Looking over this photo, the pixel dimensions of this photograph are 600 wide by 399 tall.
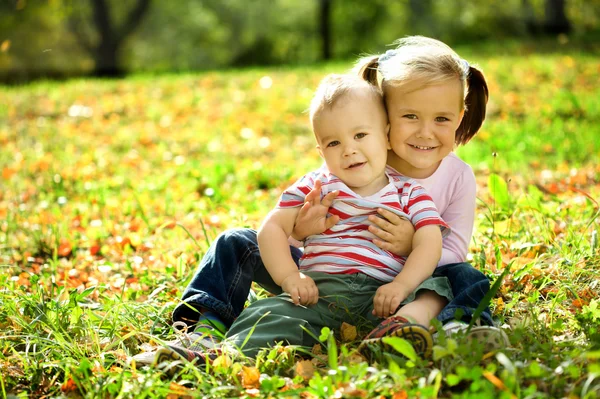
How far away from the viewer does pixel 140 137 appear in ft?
25.5

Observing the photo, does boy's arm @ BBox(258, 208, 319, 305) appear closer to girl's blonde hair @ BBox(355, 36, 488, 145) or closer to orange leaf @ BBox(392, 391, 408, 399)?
orange leaf @ BBox(392, 391, 408, 399)

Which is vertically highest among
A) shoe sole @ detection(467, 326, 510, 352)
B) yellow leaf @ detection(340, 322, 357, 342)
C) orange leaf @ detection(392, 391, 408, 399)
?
shoe sole @ detection(467, 326, 510, 352)

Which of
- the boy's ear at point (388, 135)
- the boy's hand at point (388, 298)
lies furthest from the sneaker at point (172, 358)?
the boy's ear at point (388, 135)

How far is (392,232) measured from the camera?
8.00 ft

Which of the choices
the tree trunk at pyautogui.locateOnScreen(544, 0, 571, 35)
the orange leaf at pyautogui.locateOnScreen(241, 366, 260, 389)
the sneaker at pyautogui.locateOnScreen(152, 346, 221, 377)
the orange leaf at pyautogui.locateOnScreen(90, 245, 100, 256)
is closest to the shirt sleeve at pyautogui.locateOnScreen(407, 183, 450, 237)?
the orange leaf at pyautogui.locateOnScreen(241, 366, 260, 389)

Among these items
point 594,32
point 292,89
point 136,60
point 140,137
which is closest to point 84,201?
point 140,137

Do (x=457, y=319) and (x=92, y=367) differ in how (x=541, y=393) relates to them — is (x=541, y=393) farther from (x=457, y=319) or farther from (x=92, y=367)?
(x=92, y=367)

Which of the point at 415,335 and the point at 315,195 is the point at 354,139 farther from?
the point at 415,335

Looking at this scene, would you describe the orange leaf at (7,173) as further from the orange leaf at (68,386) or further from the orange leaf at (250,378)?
the orange leaf at (250,378)

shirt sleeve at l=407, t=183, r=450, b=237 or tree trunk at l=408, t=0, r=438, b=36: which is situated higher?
shirt sleeve at l=407, t=183, r=450, b=237

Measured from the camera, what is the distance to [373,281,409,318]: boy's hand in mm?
2299

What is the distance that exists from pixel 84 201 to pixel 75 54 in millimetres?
27558

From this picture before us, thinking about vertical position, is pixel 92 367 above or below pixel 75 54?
above

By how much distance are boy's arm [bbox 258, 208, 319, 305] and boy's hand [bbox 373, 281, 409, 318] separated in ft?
0.79
